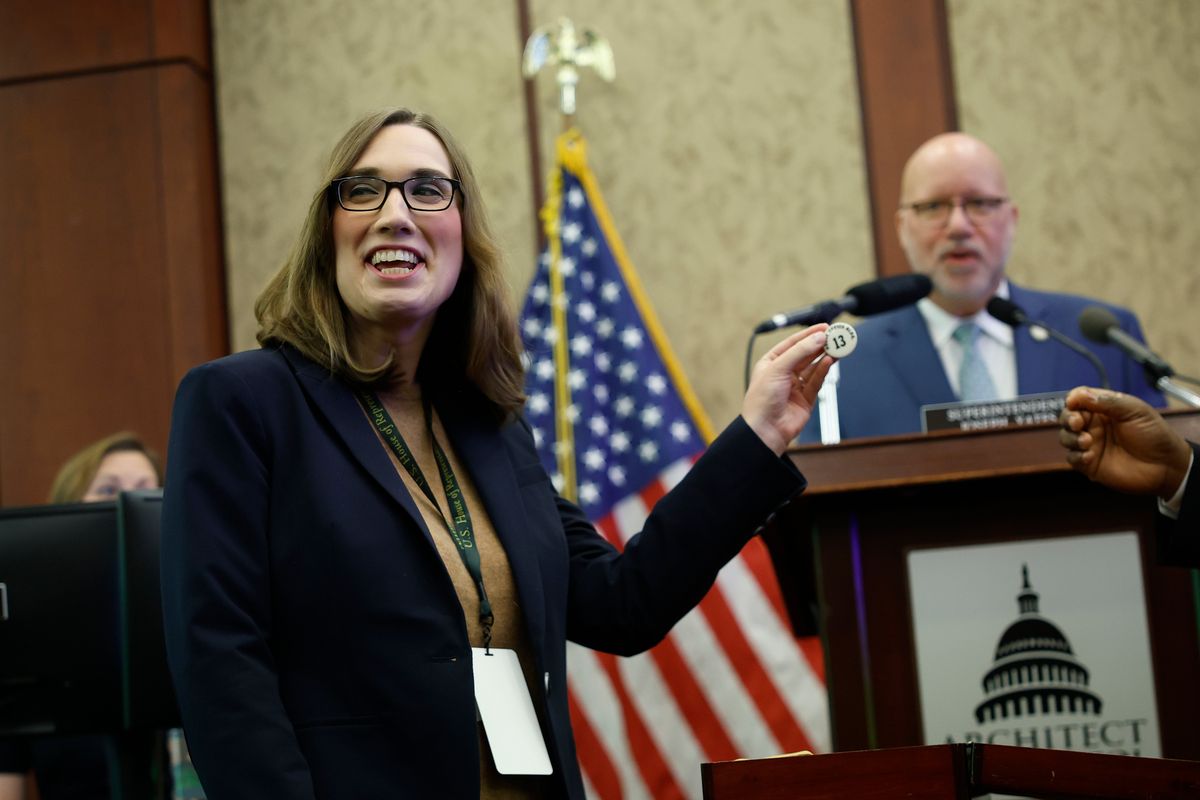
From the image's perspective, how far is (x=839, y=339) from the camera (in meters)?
1.97

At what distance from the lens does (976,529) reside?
2455 millimetres

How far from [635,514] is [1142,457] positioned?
2.68 metres

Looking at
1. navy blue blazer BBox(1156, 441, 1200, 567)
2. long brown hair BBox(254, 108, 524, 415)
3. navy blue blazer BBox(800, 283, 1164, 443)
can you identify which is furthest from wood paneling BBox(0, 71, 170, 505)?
navy blue blazer BBox(1156, 441, 1200, 567)

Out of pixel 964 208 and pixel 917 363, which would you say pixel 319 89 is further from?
pixel 917 363

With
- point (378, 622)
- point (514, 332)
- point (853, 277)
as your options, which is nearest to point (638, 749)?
point (853, 277)

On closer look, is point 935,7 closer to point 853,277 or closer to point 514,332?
point 853,277

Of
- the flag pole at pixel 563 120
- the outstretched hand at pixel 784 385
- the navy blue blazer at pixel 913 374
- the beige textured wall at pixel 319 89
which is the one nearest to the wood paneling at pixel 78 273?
the beige textured wall at pixel 319 89

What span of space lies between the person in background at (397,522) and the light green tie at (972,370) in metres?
1.79

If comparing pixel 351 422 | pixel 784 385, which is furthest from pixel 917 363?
pixel 351 422

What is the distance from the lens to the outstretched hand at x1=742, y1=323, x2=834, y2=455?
201 centimetres

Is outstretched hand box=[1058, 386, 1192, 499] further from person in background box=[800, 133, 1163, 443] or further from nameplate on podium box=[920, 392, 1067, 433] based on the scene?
person in background box=[800, 133, 1163, 443]

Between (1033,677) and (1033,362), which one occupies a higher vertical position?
(1033,362)

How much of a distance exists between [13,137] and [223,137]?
79 centimetres

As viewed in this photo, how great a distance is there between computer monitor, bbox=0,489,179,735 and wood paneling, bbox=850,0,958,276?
3.26 metres
